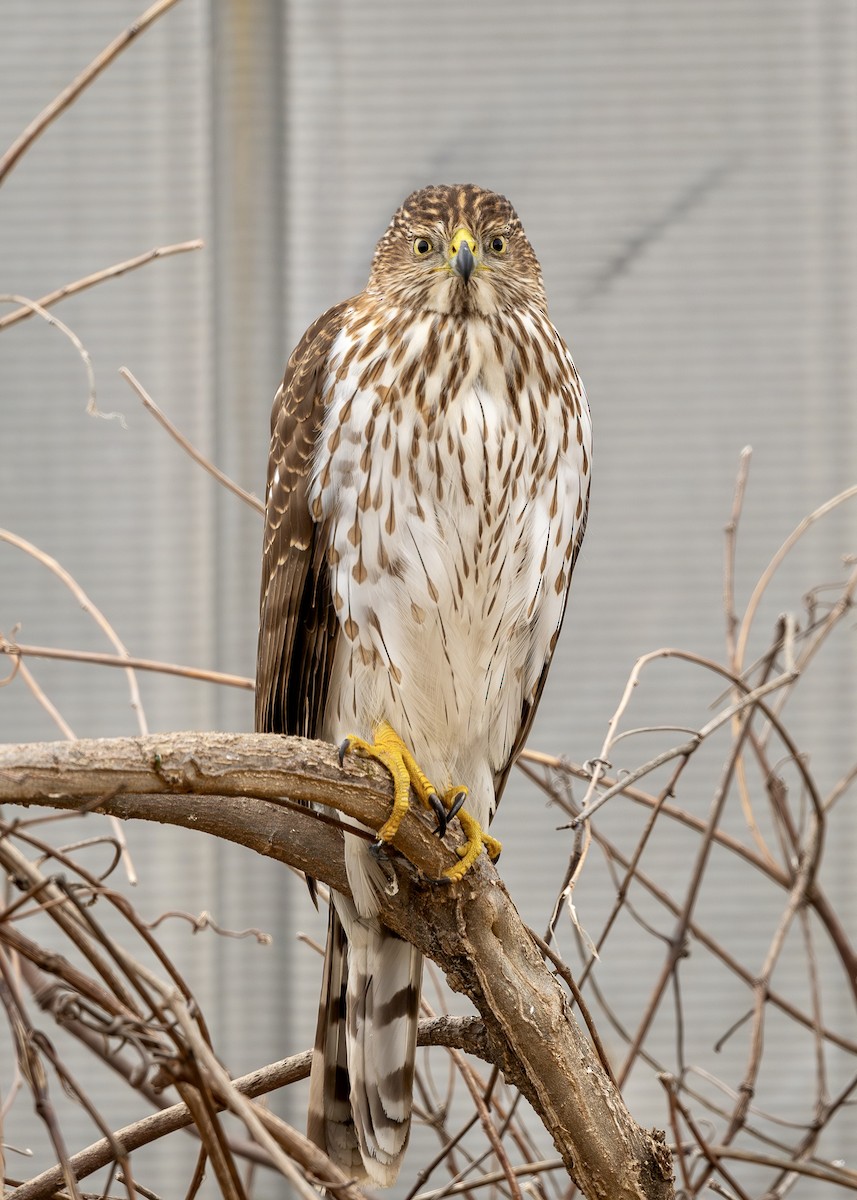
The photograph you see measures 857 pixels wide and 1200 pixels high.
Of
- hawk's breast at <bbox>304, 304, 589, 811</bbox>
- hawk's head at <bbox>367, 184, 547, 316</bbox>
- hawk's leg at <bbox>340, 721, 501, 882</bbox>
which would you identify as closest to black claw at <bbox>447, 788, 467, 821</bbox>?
hawk's leg at <bbox>340, 721, 501, 882</bbox>

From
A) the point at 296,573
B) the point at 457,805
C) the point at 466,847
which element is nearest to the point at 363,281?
the point at 296,573

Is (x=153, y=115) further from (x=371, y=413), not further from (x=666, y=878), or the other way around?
(x=666, y=878)

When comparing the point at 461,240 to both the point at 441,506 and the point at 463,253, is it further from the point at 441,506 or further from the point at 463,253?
the point at 441,506

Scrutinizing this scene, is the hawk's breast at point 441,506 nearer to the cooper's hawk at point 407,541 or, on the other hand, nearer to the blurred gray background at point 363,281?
the cooper's hawk at point 407,541

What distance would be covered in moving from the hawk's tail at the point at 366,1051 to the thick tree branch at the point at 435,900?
17 centimetres

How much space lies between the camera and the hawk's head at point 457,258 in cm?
166

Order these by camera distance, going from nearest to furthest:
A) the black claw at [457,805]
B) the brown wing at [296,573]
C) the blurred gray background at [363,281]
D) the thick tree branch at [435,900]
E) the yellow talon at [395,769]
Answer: the thick tree branch at [435,900] < the yellow talon at [395,769] < the black claw at [457,805] < the brown wing at [296,573] < the blurred gray background at [363,281]

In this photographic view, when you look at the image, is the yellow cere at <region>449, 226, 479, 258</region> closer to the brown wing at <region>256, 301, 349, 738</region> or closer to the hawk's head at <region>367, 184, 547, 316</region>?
the hawk's head at <region>367, 184, 547, 316</region>

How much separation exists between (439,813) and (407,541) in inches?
13.1

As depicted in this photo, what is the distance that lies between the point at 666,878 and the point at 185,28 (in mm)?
1896

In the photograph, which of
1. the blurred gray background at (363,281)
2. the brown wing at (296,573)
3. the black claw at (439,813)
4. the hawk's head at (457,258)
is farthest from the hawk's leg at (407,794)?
the blurred gray background at (363,281)

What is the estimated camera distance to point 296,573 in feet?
5.37

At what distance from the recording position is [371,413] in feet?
5.14

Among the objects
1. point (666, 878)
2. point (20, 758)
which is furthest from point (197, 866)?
point (20, 758)
